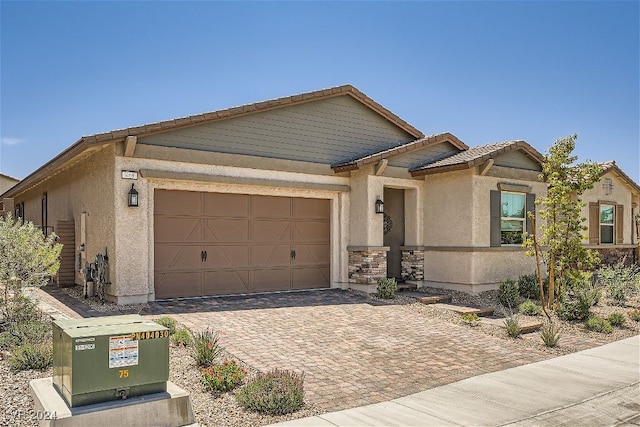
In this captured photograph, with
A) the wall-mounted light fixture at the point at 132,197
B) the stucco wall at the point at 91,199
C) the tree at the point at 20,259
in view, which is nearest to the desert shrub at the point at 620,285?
the wall-mounted light fixture at the point at 132,197

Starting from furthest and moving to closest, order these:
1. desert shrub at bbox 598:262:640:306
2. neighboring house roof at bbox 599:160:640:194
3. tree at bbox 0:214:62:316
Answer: neighboring house roof at bbox 599:160:640:194 < desert shrub at bbox 598:262:640:306 < tree at bbox 0:214:62:316

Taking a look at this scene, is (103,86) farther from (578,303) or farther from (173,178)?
(578,303)

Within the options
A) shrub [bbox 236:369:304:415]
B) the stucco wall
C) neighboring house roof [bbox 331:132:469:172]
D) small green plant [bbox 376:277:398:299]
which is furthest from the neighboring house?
shrub [bbox 236:369:304:415]

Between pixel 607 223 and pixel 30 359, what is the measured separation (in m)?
20.2

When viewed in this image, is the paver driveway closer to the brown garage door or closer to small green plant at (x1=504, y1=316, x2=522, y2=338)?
small green plant at (x1=504, y1=316, x2=522, y2=338)

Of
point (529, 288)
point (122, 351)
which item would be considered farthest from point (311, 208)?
point (122, 351)

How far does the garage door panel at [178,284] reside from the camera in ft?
39.3

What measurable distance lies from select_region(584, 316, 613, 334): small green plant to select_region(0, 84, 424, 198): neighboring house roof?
25.1 feet

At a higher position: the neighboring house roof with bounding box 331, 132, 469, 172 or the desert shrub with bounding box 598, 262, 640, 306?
the neighboring house roof with bounding box 331, 132, 469, 172

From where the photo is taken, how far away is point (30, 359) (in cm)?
663

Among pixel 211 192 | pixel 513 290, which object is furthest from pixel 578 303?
pixel 211 192

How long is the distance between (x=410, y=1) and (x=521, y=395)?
31.6 feet

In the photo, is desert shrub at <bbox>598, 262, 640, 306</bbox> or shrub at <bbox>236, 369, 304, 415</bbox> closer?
shrub at <bbox>236, 369, 304, 415</bbox>

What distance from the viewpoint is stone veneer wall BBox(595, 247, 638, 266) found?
65.0 ft
